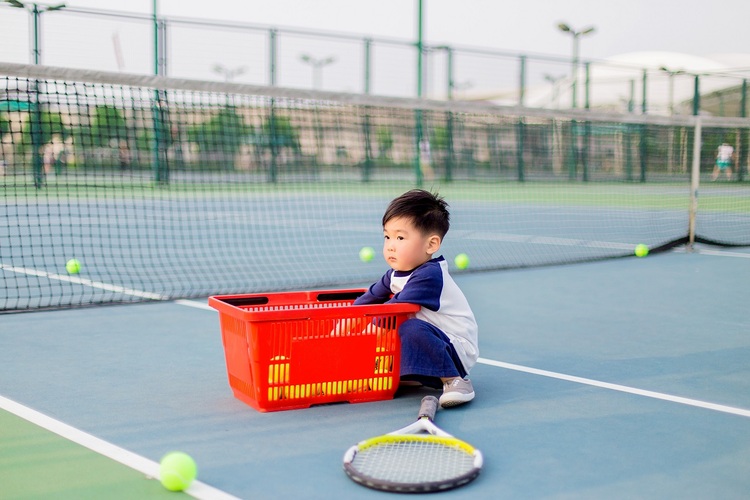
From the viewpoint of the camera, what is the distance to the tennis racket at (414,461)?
2.62m

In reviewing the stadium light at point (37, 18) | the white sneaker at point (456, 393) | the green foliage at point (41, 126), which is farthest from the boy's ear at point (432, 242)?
the stadium light at point (37, 18)

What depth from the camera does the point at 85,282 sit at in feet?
23.1

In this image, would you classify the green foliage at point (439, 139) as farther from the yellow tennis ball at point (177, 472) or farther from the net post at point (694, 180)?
the yellow tennis ball at point (177, 472)

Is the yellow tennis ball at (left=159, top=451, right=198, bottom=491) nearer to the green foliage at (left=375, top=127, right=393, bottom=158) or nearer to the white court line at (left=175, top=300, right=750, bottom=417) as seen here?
the white court line at (left=175, top=300, right=750, bottom=417)

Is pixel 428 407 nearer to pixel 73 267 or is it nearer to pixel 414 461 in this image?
pixel 414 461

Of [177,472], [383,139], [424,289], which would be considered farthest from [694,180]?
[383,139]

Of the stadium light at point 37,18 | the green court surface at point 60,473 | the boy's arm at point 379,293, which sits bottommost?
the green court surface at point 60,473

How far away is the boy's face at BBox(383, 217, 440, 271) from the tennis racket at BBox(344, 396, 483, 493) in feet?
2.88

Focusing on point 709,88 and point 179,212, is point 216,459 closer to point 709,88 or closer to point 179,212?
point 179,212

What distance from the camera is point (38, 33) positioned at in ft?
54.4

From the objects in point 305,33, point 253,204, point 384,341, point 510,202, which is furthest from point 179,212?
point 384,341

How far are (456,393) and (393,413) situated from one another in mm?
268

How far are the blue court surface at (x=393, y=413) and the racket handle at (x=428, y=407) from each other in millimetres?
53

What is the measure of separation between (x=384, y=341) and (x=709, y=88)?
2510 centimetres
